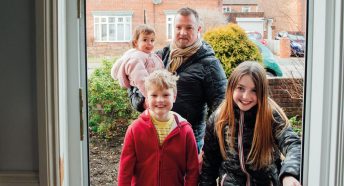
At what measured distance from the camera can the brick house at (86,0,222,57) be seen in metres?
1.98

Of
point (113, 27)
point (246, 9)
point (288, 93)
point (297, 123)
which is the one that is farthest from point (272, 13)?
point (113, 27)

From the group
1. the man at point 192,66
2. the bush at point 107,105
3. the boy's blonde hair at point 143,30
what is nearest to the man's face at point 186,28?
the man at point 192,66

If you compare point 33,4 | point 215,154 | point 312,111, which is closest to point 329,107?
point 312,111

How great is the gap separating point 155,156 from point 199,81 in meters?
0.41

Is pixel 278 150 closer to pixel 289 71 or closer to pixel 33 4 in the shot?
pixel 289 71

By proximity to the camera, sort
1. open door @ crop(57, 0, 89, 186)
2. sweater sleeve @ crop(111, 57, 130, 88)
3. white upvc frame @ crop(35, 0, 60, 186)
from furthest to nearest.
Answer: sweater sleeve @ crop(111, 57, 130, 88) → open door @ crop(57, 0, 89, 186) → white upvc frame @ crop(35, 0, 60, 186)

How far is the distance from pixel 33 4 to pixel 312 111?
1.27m

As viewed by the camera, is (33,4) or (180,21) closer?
(33,4)

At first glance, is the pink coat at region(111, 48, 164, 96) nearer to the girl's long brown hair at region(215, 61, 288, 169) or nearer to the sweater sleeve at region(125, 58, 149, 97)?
the sweater sleeve at region(125, 58, 149, 97)

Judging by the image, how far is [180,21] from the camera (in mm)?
1982

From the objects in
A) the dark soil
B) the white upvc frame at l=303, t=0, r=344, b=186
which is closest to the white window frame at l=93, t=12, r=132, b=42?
the dark soil

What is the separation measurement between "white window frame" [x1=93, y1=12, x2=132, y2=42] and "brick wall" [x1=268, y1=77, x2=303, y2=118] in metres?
0.70

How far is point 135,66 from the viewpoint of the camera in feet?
6.57

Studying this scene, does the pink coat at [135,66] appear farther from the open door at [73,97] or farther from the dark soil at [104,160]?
the dark soil at [104,160]
